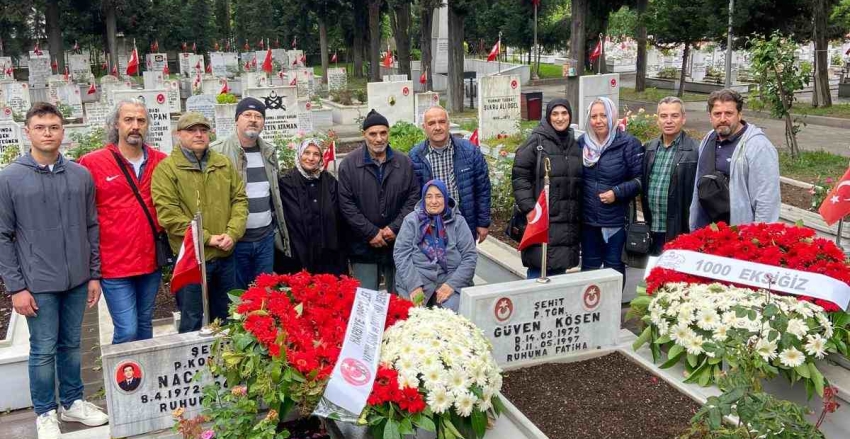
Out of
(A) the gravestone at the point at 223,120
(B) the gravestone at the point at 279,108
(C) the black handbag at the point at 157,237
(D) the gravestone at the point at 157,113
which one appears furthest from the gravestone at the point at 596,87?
(C) the black handbag at the point at 157,237

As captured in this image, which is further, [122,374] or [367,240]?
[367,240]

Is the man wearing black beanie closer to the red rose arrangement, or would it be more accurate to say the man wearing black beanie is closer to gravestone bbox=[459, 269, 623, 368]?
gravestone bbox=[459, 269, 623, 368]

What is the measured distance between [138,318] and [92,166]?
913 millimetres

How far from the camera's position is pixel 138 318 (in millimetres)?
4617

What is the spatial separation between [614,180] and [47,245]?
3.60 metres

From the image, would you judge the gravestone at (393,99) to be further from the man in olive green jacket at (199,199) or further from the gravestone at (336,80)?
the gravestone at (336,80)

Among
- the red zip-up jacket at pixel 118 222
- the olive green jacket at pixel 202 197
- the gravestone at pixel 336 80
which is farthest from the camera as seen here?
the gravestone at pixel 336 80

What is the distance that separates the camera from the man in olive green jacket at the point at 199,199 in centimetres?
452

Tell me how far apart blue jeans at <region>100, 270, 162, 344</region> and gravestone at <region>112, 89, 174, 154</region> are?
753cm

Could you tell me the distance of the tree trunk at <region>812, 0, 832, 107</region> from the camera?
20109mm

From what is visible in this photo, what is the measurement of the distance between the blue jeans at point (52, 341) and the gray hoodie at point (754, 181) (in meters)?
3.89

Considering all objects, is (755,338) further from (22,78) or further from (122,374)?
(22,78)

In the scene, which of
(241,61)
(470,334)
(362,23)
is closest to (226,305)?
(470,334)

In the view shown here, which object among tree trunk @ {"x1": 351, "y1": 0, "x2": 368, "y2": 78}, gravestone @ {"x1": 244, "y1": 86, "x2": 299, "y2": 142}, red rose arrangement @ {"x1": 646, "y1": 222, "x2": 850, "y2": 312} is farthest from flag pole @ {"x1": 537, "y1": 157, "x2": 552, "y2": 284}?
tree trunk @ {"x1": 351, "y1": 0, "x2": 368, "y2": 78}
